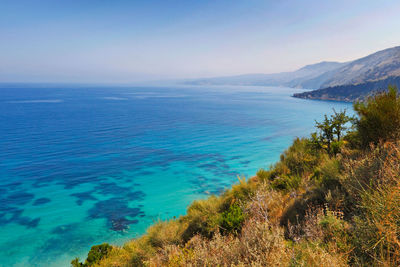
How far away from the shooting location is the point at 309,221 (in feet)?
17.1

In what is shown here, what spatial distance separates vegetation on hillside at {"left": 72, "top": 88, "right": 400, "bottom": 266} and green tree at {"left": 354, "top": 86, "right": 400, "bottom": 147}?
0.03 m

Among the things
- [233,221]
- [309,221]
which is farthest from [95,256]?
[309,221]

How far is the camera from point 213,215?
8555 millimetres

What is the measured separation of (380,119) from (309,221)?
681cm

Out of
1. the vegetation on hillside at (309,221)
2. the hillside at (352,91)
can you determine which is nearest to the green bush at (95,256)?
the vegetation on hillside at (309,221)

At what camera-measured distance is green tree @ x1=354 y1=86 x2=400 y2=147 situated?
8.69 meters

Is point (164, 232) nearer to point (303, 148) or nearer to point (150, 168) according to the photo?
point (303, 148)

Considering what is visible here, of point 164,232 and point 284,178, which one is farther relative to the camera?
point 284,178

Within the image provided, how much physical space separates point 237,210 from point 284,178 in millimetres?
4701

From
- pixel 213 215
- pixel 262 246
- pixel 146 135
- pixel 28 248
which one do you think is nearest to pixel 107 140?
A: pixel 146 135

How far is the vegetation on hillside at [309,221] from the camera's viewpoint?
3.25m

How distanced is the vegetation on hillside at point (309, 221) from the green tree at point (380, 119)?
0.11 ft

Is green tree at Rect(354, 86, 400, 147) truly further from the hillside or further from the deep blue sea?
the hillside

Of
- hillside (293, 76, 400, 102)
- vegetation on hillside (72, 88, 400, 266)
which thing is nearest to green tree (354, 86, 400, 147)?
vegetation on hillside (72, 88, 400, 266)
